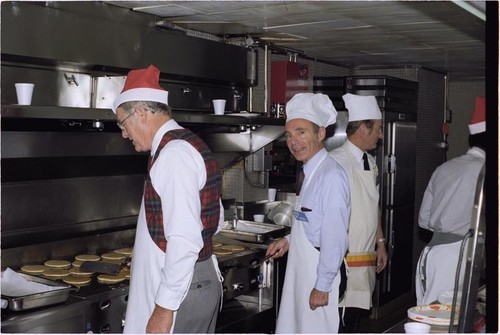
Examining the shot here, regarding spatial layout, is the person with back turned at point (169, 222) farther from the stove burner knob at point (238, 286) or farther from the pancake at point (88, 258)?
the stove burner knob at point (238, 286)

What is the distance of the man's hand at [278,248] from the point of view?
3561 mm

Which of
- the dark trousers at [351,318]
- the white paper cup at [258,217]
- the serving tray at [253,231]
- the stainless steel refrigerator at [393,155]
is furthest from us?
the stainless steel refrigerator at [393,155]

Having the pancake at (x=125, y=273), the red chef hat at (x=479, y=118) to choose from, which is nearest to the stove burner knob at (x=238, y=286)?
the pancake at (x=125, y=273)

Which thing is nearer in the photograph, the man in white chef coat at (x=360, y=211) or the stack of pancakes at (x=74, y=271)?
the stack of pancakes at (x=74, y=271)

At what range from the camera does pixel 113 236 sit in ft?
13.2

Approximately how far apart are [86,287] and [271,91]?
2.41m

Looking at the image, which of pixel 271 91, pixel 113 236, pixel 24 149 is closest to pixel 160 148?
pixel 24 149

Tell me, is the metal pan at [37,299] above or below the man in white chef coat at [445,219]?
below

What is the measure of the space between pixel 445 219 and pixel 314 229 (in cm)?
87

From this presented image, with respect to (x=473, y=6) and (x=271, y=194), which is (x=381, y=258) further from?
(x=473, y=6)

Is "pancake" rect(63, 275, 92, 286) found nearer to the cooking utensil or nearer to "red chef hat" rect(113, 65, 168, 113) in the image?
"red chef hat" rect(113, 65, 168, 113)

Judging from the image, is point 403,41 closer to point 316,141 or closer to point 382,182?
point 382,182

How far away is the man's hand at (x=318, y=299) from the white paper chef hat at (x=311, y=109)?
80 cm

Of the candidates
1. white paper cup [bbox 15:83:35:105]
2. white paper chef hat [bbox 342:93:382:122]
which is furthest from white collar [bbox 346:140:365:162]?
white paper cup [bbox 15:83:35:105]
